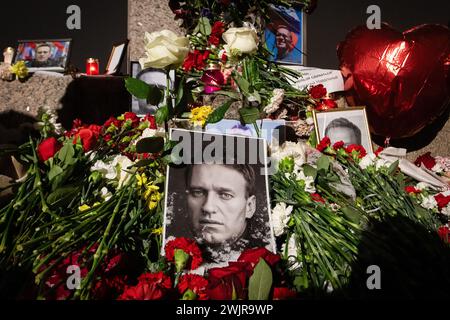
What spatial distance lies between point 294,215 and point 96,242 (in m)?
0.48

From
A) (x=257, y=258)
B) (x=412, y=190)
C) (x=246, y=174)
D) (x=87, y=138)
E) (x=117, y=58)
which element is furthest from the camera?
(x=117, y=58)

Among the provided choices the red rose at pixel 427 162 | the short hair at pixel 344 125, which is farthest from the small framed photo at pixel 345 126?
the red rose at pixel 427 162

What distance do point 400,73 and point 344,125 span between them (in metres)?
0.35

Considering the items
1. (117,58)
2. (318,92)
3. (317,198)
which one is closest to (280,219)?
(317,198)

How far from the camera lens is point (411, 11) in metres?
3.10

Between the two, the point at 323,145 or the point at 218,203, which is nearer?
the point at 218,203

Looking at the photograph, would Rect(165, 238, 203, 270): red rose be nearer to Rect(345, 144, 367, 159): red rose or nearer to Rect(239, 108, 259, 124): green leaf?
Rect(239, 108, 259, 124): green leaf

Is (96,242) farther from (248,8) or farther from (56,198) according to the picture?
(248,8)

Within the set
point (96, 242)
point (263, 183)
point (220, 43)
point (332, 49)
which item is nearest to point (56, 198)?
point (96, 242)

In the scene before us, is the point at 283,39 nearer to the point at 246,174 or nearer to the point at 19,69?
the point at 246,174

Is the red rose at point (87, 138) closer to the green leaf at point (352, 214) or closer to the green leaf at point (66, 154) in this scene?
the green leaf at point (66, 154)

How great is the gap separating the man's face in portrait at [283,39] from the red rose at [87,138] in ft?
3.97

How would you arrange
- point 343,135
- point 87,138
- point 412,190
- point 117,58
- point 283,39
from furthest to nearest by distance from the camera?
point 117,58 < point 283,39 < point 343,135 < point 412,190 < point 87,138

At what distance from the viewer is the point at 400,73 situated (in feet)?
4.73
